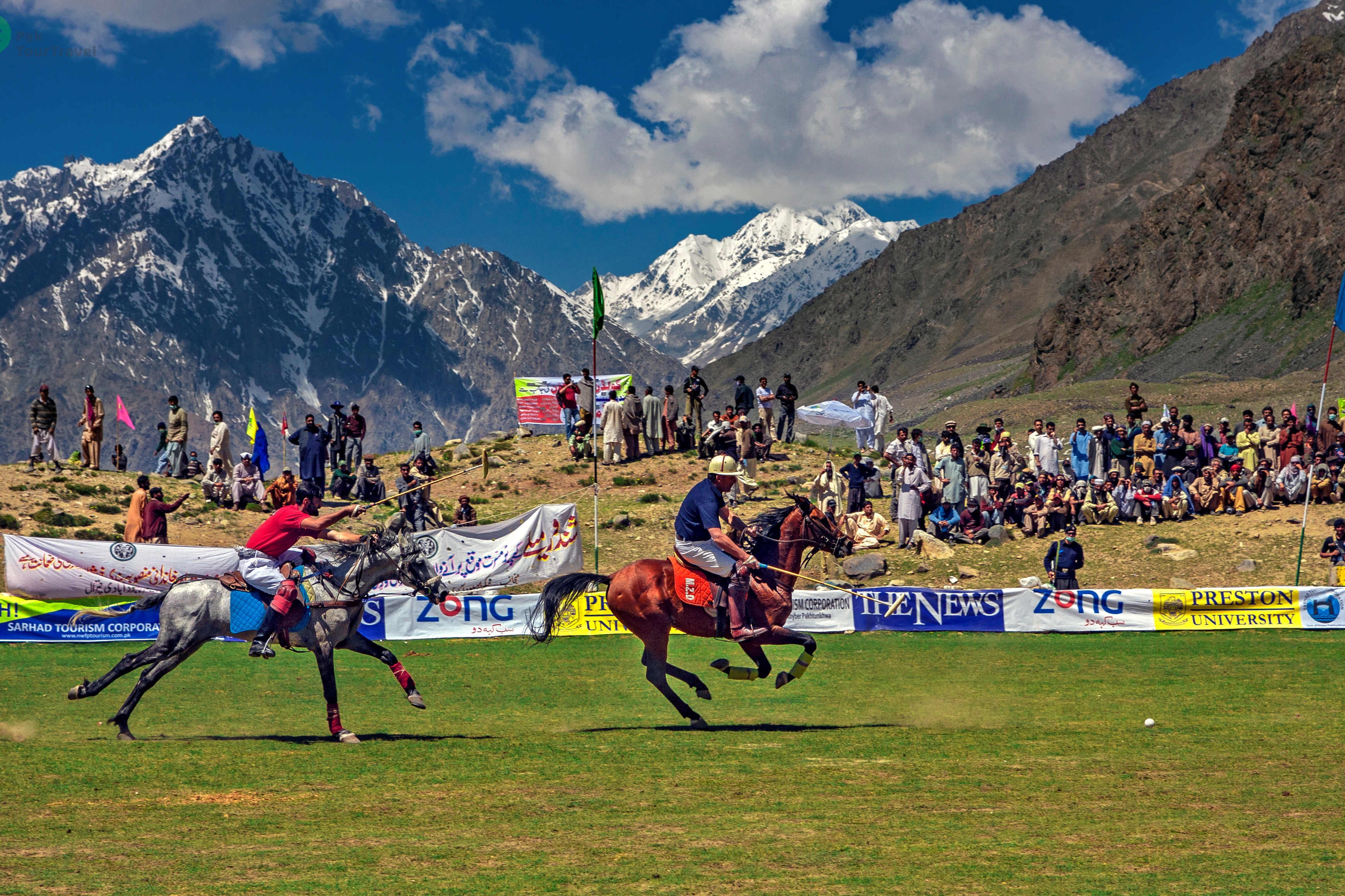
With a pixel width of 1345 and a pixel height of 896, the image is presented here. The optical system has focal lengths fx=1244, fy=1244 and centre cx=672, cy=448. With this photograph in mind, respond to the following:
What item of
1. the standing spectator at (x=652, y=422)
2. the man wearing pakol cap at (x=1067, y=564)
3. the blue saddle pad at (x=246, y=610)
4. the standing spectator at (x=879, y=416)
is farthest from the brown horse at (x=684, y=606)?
the standing spectator at (x=652, y=422)

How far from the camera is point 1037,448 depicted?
39.1 metres

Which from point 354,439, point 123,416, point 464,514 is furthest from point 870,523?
point 123,416

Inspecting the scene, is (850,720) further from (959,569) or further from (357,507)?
(959,569)

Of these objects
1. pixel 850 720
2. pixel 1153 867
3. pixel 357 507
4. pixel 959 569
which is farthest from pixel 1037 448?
pixel 1153 867

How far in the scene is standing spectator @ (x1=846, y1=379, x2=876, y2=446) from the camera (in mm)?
45500

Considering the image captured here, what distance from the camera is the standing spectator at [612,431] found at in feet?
154

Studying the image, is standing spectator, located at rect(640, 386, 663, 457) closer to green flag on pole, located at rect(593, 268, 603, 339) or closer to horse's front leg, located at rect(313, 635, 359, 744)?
green flag on pole, located at rect(593, 268, 603, 339)

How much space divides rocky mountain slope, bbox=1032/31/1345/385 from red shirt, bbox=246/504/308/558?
78.9 m

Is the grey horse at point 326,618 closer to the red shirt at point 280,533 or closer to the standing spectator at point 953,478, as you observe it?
the red shirt at point 280,533

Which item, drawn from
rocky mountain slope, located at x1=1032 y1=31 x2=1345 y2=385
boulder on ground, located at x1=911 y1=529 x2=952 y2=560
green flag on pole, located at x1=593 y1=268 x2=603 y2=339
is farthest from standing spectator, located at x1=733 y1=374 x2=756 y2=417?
rocky mountain slope, located at x1=1032 y1=31 x2=1345 y2=385

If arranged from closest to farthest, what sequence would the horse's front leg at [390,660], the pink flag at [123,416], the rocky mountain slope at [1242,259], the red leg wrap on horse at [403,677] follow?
the horse's front leg at [390,660] < the red leg wrap on horse at [403,677] < the pink flag at [123,416] < the rocky mountain slope at [1242,259]

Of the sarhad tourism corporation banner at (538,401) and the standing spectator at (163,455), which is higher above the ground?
the sarhad tourism corporation banner at (538,401)

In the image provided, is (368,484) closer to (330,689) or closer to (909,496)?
(909,496)

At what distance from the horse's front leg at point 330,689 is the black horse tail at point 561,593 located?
255 cm
